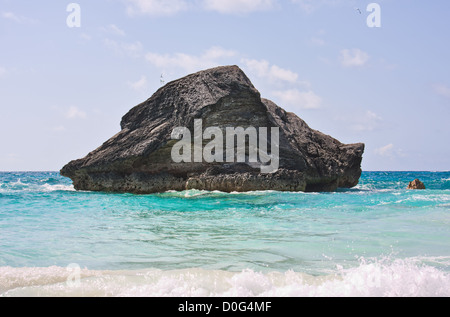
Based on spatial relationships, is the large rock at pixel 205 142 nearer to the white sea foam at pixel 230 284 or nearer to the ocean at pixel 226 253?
the ocean at pixel 226 253

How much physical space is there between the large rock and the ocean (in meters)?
7.71

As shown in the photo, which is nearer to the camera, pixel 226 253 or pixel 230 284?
pixel 230 284

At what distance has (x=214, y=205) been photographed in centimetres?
1429

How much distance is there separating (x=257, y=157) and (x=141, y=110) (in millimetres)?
7766

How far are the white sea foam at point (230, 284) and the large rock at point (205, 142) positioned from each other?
575 inches

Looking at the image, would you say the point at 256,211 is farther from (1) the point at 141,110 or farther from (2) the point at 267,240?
(1) the point at 141,110

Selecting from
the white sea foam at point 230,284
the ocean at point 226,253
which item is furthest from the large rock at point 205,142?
the white sea foam at point 230,284

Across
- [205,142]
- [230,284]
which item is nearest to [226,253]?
[230,284]

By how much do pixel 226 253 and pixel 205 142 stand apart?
14.2 metres

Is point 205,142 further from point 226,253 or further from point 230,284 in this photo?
point 230,284

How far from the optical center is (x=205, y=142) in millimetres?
20078

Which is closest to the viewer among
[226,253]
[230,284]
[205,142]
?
[230,284]

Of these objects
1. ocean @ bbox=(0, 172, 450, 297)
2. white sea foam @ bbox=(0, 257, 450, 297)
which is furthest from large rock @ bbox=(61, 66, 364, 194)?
white sea foam @ bbox=(0, 257, 450, 297)
